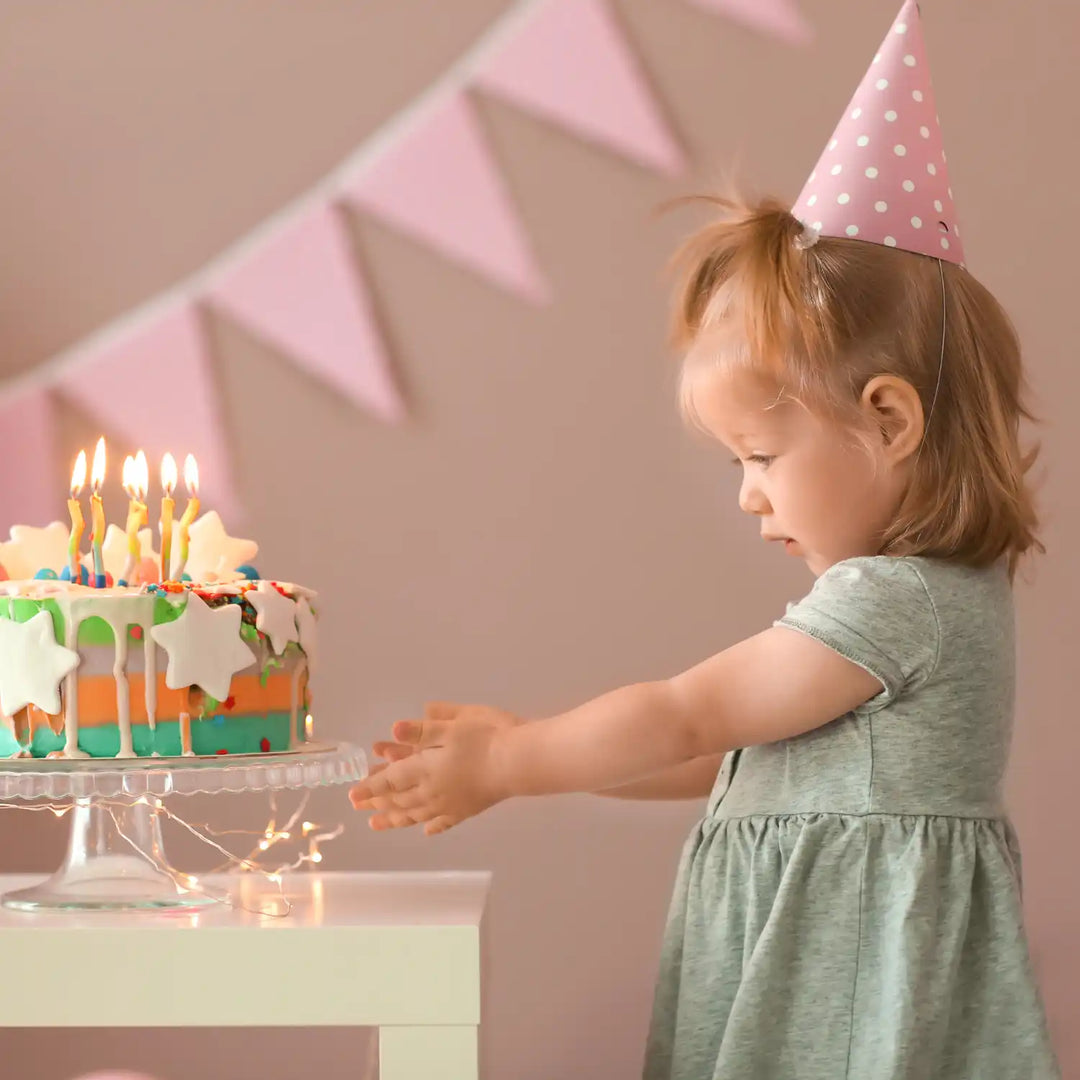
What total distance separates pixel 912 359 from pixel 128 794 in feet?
2.03

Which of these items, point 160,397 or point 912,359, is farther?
point 160,397

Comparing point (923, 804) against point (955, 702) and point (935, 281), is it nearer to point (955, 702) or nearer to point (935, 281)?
point (955, 702)

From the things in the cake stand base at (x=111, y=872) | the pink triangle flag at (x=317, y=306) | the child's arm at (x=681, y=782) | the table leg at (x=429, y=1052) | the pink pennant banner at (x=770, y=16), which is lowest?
the table leg at (x=429, y=1052)

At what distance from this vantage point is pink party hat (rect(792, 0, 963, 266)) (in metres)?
1.07

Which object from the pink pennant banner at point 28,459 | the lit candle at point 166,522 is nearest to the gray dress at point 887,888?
the lit candle at point 166,522

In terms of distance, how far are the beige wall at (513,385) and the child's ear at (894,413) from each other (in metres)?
0.59

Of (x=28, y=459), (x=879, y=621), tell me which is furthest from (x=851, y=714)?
(x=28, y=459)

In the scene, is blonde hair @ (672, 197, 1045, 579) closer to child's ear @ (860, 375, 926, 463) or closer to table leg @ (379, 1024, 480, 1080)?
child's ear @ (860, 375, 926, 463)

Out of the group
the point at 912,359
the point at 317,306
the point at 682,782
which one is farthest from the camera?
the point at 317,306

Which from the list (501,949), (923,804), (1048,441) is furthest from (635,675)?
(923,804)

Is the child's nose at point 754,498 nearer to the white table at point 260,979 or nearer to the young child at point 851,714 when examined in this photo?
the young child at point 851,714

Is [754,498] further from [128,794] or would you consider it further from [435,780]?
[128,794]

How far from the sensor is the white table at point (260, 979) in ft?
3.06

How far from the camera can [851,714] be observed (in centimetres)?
103
